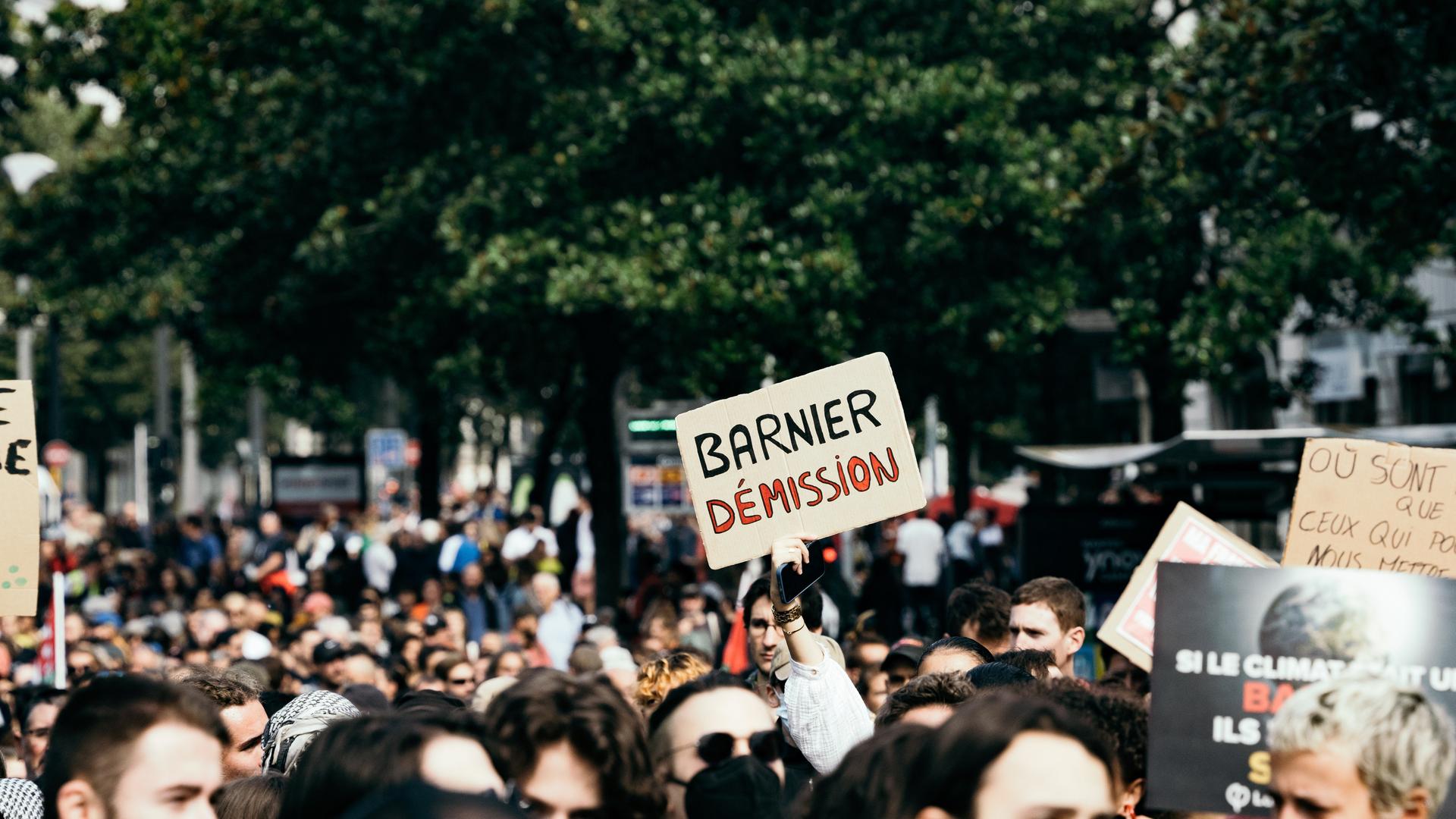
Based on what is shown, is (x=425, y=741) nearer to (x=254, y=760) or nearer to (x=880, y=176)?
(x=254, y=760)

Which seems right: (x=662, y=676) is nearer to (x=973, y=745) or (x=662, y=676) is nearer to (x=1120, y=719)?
(x=1120, y=719)

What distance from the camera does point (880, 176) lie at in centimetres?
1848

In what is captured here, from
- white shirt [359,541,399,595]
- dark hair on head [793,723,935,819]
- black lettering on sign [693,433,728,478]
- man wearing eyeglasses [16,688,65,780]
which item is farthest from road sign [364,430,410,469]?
dark hair on head [793,723,935,819]

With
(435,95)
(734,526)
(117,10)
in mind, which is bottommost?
(734,526)

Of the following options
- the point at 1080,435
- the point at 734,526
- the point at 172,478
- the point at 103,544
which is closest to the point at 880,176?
the point at 1080,435

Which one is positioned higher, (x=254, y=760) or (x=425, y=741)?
(x=425, y=741)

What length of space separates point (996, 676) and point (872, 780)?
6.68 feet

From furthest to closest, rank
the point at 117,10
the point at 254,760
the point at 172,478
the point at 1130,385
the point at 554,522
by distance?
1. the point at 172,478
2. the point at 554,522
3. the point at 1130,385
4. the point at 117,10
5. the point at 254,760

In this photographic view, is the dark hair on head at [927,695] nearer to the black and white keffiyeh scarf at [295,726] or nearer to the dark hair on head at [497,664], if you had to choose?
the black and white keffiyeh scarf at [295,726]

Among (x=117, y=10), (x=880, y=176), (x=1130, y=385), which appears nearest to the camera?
(x=880, y=176)

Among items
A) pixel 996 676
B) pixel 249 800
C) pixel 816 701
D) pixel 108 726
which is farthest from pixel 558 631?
pixel 108 726

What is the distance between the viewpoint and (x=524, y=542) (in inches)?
814

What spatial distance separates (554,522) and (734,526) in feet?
73.0

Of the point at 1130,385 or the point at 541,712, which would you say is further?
the point at 1130,385
